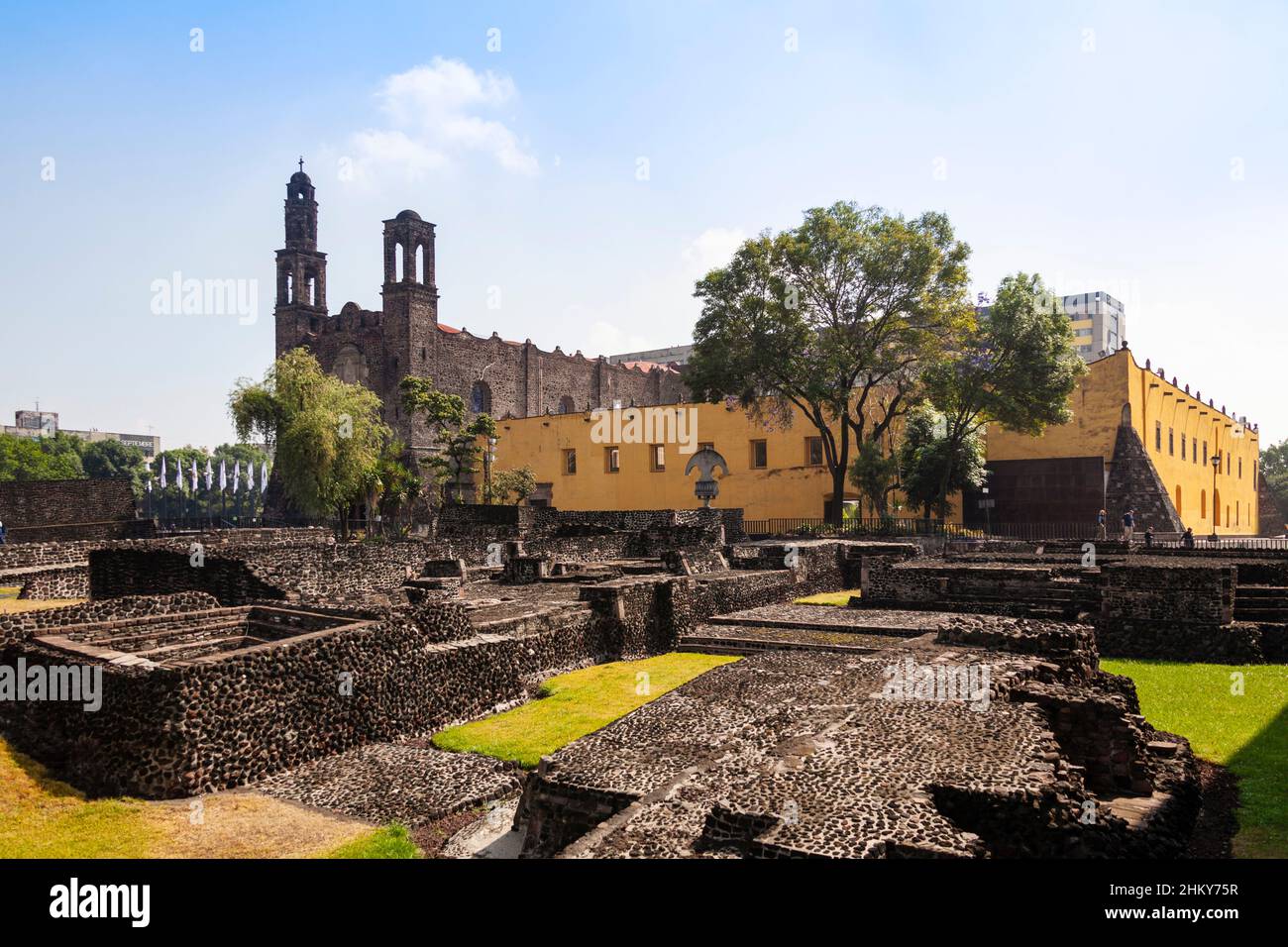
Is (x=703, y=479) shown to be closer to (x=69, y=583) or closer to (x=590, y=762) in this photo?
(x=69, y=583)

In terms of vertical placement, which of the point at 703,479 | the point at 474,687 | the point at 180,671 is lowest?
the point at 474,687

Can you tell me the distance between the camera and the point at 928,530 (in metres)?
27.6

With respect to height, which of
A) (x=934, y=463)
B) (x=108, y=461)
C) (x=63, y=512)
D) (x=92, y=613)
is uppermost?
(x=108, y=461)

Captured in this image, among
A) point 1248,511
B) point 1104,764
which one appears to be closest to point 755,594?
point 1104,764

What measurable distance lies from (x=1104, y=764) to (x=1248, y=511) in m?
52.2

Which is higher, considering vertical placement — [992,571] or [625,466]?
[625,466]

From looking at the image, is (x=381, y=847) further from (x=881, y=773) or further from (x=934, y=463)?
(x=934, y=463)

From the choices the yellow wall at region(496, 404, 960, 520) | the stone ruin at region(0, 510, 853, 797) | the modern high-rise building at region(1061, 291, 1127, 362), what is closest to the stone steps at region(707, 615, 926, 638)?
the stone ruin at region(0, 510, 853, 797)

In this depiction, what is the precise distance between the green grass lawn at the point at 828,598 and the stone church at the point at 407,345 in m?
29.0

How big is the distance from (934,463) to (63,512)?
94.9 ft

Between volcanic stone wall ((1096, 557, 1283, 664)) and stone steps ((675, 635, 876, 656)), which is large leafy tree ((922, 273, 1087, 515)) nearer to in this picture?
volcanic stone wall ((1096, 557, 1283, 664))

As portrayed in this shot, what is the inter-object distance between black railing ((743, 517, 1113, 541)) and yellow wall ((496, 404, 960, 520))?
282 cm

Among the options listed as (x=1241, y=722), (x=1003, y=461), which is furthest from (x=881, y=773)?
(x=1003, y=461)
